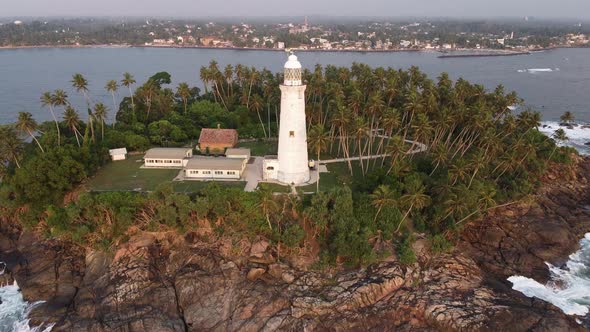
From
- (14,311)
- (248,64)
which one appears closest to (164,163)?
(14,311)

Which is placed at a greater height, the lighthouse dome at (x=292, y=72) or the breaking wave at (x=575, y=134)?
the lighthouse dome at (x=292, y=72)

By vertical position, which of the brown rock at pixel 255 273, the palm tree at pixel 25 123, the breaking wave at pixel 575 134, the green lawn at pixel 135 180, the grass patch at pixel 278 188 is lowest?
the brown rock at pixel 255 273

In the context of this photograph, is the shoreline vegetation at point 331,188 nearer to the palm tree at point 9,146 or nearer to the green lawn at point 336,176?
the palm tree at point 9,146

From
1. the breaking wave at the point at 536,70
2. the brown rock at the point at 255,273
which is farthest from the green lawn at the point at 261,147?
the breaking wave at the point at 536,70

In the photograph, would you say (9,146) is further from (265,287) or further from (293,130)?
(265,287)

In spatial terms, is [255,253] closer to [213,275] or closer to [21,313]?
[213,275]
